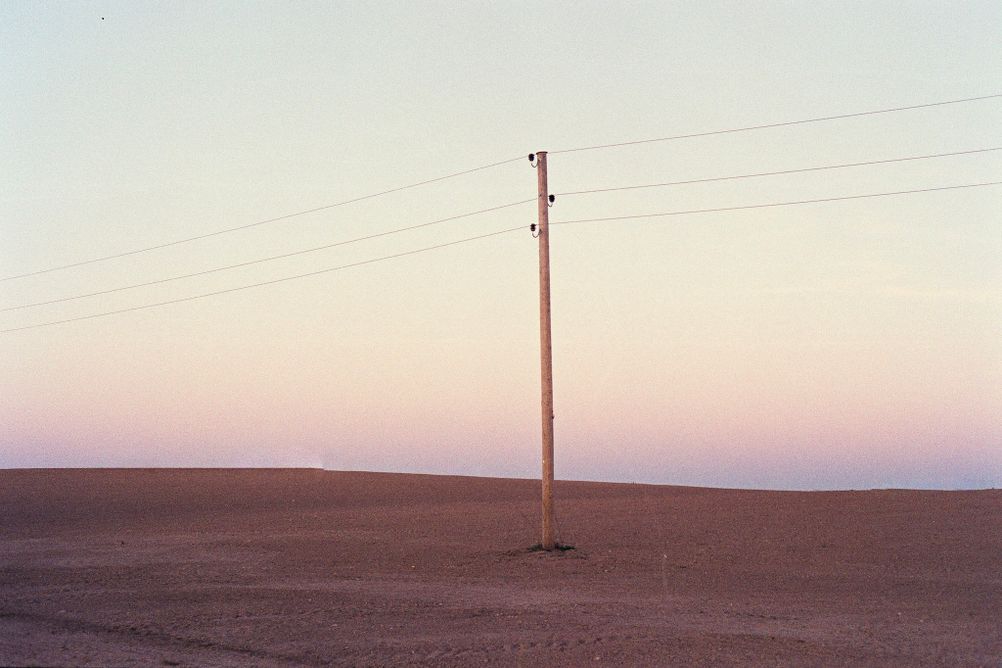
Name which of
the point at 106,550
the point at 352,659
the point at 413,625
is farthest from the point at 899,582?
the point at 106,550

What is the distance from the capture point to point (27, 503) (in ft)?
135

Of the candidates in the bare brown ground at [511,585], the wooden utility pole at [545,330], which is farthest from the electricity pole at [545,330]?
the bare brown ground at [511,585]

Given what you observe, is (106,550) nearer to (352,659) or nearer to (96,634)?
(96,634)

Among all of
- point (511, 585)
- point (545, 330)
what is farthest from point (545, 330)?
point (511, 585)

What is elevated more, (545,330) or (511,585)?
(545,330)

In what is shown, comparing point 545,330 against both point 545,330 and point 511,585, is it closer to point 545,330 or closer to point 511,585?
point 545,330

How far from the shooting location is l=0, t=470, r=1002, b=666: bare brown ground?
13.1 meters

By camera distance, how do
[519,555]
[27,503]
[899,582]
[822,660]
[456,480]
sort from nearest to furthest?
[822,660] → [899,582] → [519,555] → [27,503] → [456,480]

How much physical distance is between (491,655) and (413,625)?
7.58 ft

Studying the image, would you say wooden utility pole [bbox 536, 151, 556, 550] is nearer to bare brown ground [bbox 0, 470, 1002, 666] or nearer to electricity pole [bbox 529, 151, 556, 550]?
electricity pole [bbox 529, 151, 556, 550]

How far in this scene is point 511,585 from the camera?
19.0m

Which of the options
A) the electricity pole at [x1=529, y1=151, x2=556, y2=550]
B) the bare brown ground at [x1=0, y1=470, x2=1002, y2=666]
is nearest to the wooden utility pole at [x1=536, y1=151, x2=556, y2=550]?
the electricity pole at [x1=529, y1=151, x2=556, y2=550]

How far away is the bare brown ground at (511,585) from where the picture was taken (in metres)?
13.1

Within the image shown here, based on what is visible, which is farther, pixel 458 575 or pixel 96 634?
pixel 458 575
